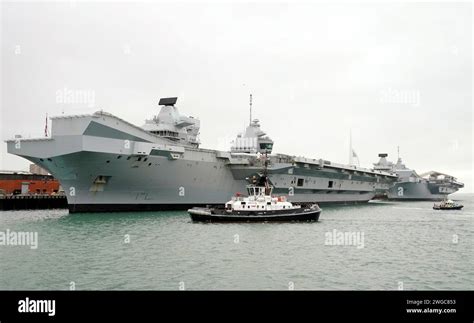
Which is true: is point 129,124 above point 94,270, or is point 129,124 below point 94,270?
above

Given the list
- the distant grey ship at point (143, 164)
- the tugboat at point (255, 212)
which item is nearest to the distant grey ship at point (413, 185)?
the distant grey ship at point (143, 164)

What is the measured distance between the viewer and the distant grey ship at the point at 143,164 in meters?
29.7

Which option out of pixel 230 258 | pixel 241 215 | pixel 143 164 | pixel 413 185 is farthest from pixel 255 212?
pixel 413 185

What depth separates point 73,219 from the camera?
2903 cm

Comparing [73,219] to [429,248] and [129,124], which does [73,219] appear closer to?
[129,124]

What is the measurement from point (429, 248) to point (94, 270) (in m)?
14.0

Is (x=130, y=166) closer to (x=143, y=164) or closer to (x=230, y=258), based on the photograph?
(x=143, y=164)

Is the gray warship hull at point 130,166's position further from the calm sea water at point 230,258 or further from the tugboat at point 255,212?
the tugboat at point 255,212

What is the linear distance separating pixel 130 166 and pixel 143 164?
101cm

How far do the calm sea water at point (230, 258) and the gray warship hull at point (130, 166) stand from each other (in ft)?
18.0

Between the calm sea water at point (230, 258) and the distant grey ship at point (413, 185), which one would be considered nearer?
the calm sea water at point (230, 258)

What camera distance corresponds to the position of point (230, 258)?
54.3ft
